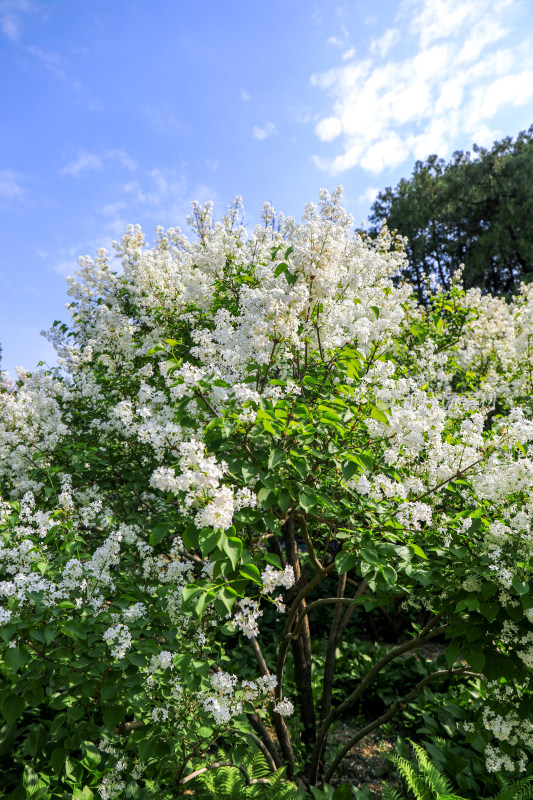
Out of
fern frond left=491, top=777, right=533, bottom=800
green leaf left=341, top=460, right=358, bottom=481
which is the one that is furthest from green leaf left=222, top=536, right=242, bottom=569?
fern frond left=491, top=777, right=533, bottom=800

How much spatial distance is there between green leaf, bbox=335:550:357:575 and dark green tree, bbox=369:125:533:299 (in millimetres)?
22213

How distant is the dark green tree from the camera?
22672mm

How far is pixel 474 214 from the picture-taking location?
24.5 meters

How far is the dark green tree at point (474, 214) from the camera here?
22.7 meters

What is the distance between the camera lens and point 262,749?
12.5ft

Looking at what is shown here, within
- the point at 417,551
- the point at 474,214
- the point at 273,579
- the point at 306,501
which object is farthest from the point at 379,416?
the point at 474,214

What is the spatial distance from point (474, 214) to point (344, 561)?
84.9 ft

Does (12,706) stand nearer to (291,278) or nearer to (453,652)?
(453,652)

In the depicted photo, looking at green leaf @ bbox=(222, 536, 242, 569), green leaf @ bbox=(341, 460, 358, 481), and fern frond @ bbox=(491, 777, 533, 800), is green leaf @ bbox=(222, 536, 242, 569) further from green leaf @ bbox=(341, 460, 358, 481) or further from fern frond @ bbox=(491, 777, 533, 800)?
fern frond @ bbox=(491, 777, 533, 800)

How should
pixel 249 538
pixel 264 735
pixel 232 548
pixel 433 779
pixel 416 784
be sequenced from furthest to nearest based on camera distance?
1. pixel 264 735
2. pixel 433 779
3. pixel 416 784
4. pixel 249 538
5. pixel 232 548

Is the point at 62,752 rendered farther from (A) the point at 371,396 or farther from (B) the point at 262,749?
(A) the point at 371,396

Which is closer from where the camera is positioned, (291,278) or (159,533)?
(159,533)

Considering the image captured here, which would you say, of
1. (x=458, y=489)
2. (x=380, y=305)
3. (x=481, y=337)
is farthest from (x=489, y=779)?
(x=481, y=337)

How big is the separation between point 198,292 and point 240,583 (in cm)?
298
